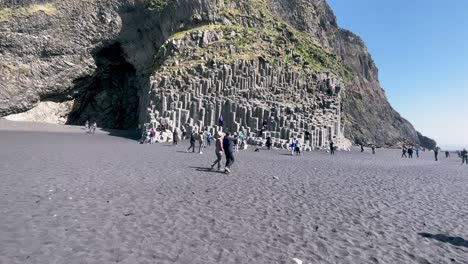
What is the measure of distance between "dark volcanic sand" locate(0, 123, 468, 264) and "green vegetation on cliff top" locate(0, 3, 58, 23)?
51245 millimetres

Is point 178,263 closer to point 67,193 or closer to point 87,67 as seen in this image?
point 67,193

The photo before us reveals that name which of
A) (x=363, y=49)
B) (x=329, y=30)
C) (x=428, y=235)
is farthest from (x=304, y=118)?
(x=363, y=49)

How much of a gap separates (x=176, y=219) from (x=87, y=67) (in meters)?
58.1

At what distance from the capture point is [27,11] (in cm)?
5500

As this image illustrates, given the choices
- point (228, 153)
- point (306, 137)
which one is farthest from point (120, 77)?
point (228, 153)

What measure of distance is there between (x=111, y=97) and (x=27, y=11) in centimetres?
2037

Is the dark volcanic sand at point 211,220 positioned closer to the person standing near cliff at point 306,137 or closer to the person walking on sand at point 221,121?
the person walking on sand at point 221,121

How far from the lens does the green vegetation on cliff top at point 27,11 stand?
54.0m

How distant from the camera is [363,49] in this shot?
13725 centimetres

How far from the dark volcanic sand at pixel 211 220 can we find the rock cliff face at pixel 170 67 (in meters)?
28.3

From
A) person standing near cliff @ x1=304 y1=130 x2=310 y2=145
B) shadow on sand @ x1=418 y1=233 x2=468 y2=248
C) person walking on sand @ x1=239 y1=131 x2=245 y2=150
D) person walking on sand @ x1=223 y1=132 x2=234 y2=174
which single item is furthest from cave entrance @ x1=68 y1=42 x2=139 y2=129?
shadow on sand @ x1=418 y1=233 x2=468 y2=248

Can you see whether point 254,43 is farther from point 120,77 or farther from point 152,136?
point 120,77

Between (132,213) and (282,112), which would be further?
(282,112)

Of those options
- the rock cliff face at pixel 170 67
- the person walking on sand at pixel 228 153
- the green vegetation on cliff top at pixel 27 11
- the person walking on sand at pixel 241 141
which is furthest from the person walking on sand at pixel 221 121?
the green vegetation on cliff top at pixel 27 11
